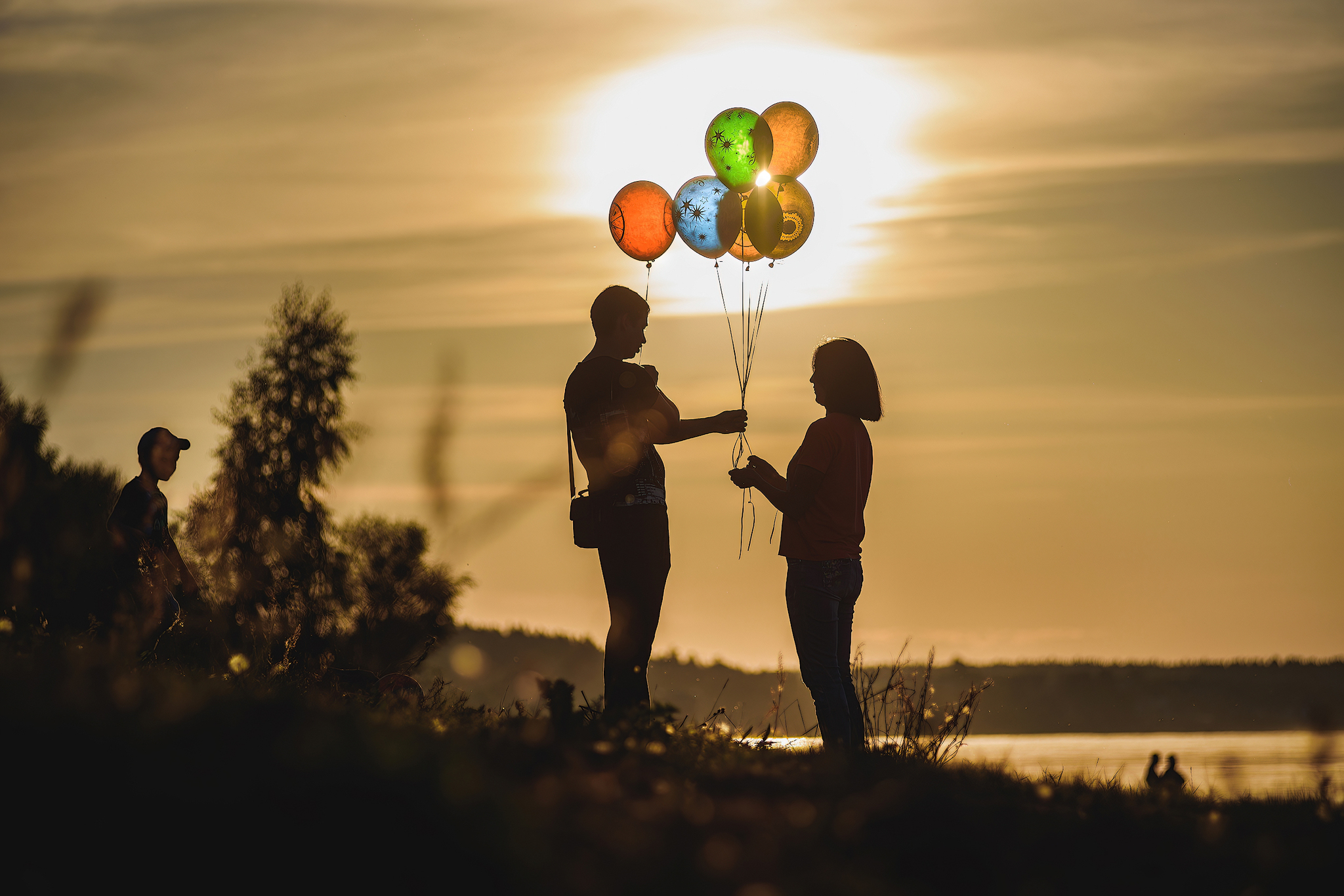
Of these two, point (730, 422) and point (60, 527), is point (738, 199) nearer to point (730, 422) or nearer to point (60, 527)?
point (730, 422)

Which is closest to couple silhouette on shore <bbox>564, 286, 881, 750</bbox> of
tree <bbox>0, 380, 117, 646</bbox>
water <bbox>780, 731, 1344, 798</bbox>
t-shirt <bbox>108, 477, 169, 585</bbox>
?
water <bbox>780, 731, 1344, 798</bbox>

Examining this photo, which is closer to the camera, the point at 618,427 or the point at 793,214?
the point at 618,427

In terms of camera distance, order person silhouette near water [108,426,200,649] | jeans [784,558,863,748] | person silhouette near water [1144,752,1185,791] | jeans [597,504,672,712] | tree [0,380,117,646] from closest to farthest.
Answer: jeans [597,504,672,712] → person silhouette near water [1144,752,1185,791] → jeans [784,558,863,748] → person silhouette near water [108,426,200,649] → tree [0,380,117,646]

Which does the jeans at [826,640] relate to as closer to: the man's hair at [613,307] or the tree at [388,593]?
the man's hair at [613,307]

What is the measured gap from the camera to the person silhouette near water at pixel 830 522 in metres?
5.88

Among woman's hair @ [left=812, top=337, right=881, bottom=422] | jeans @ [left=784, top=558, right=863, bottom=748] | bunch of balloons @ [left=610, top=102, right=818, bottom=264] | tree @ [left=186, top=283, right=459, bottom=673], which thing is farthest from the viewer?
tree @ [left=186, top=283, right=459, bottom=673]

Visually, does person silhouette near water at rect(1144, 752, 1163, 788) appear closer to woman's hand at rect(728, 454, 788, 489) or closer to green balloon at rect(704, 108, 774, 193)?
woman's hand at rect(728, 454, 788, 489)

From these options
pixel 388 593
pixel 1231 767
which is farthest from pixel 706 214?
pixel 388 593

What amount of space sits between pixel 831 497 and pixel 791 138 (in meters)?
2.66

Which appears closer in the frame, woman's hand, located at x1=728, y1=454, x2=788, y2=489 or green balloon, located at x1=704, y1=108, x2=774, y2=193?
woman's hand, located at x1=728, y1=454, x2=788, y2=489

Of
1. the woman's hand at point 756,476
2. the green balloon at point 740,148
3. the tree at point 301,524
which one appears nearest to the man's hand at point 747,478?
the woman's hand at point 756,476

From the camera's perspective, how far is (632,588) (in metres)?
5.66

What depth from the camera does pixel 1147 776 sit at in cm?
590

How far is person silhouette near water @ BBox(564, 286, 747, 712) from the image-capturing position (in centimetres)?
565
